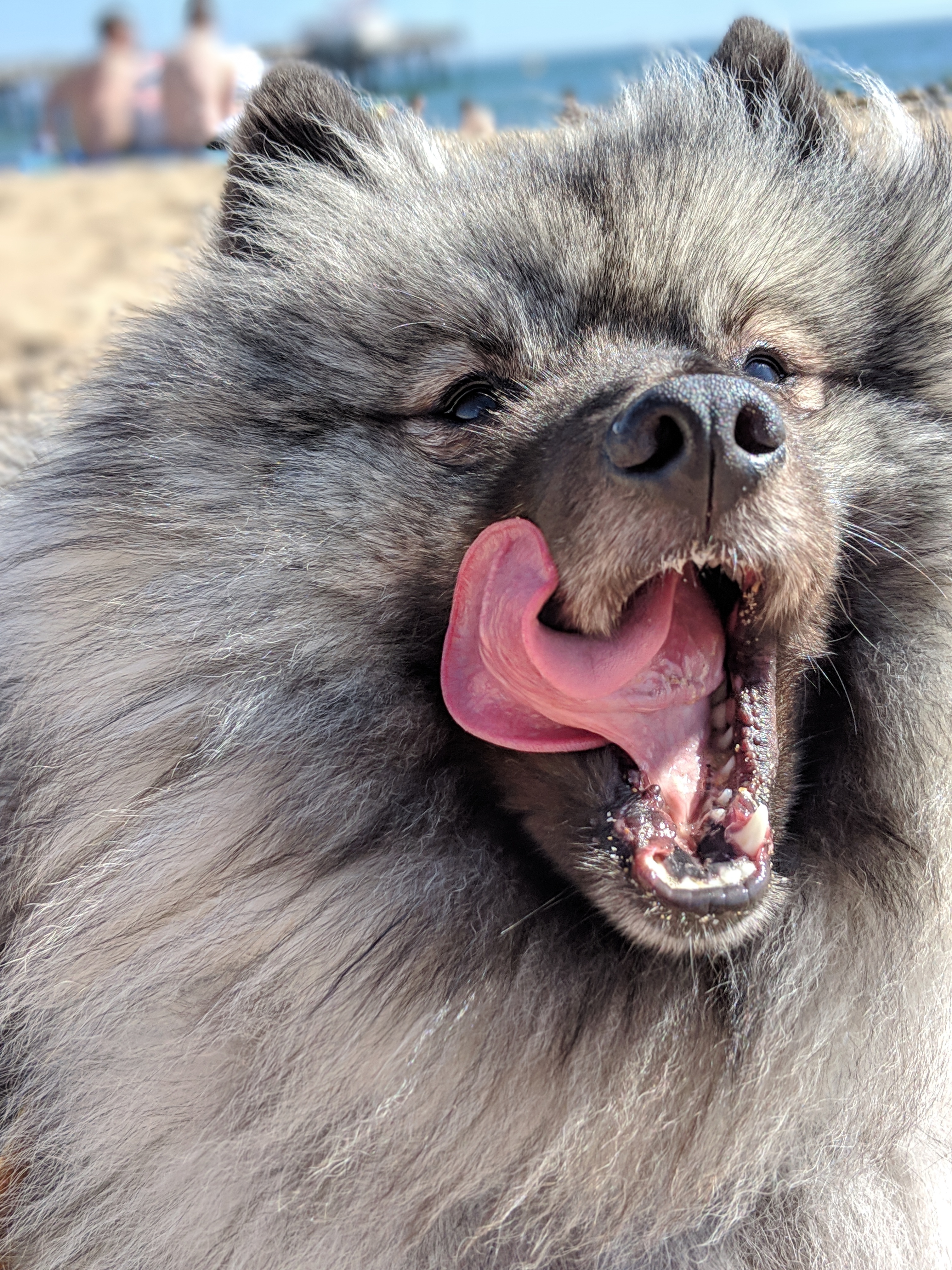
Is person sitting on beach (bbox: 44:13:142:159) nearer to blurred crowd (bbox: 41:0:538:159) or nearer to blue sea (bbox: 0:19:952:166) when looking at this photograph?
blurred crowd (bbox: 41:0:538:159)

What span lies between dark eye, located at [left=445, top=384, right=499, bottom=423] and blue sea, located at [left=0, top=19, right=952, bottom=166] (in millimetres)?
849

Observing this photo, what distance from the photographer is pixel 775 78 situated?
2449 mm

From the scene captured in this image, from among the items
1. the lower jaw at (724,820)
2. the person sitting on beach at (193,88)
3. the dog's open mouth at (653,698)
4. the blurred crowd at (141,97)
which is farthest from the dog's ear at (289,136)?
the person sitting on beach at (193,88)

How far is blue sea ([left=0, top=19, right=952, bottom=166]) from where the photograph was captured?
282 centimetres

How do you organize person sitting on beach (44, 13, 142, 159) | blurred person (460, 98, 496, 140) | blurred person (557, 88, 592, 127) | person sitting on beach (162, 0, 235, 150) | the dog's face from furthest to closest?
1. person sitting on beach (44, 13, 142, 159)
2. person sitting on beach (162, 0, 235, 150)
3. blurred person (460, 98, 496, 140)
4. blurred person (557, 88, 592, 127)
5. the dog's face

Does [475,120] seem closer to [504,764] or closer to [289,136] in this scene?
[289,136]

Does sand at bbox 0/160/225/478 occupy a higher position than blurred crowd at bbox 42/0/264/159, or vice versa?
blurred crowd at bbox 42/0/264/159

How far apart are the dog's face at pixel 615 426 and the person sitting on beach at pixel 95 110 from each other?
4.47 metres

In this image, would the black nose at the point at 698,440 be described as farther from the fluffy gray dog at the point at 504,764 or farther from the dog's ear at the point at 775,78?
the dog's ear at the point at 775,78

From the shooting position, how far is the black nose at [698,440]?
1.59 metres

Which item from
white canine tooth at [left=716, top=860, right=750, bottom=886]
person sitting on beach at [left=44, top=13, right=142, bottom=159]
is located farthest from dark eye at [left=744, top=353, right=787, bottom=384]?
person sitting on beach at [left=44, top=13, right=142, bottom=159]

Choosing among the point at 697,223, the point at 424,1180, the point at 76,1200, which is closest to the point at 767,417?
the point at 697,223

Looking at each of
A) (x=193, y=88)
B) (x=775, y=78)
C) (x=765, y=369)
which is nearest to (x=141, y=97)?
(x=193, y=88)

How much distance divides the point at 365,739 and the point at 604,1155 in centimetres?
70
